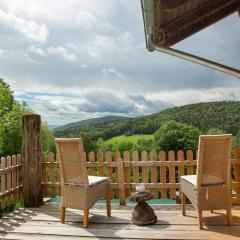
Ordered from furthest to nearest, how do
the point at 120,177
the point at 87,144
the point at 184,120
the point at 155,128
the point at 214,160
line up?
1. the point at 155,128
2. the point at 184,120
3. the point at 87,144
4. the point at 120,177
5. the point at 214,160

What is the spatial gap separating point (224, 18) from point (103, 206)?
13.2ft

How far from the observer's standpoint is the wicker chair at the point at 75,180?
4562 mm

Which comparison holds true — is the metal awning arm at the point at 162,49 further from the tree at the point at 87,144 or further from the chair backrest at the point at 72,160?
the tree at the point at 87,144

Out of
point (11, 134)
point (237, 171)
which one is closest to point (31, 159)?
point (237, 171)

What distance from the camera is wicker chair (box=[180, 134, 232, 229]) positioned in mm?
4277

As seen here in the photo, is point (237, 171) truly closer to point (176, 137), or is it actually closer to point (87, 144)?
point (176, 137)

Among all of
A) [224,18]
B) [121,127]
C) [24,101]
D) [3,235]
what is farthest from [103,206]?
[24,101]

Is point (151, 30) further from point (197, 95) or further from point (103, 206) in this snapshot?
point (197, 95)

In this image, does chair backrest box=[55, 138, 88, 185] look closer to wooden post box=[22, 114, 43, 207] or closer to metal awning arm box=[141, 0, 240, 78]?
wooden post box=[22, 114, 43, 207]

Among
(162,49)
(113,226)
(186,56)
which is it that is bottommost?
(113,226)

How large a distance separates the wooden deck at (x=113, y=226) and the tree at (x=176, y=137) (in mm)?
4544

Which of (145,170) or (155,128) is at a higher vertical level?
(155,128)

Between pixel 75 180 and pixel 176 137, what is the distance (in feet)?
19.8

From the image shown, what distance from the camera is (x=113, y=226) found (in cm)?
460
